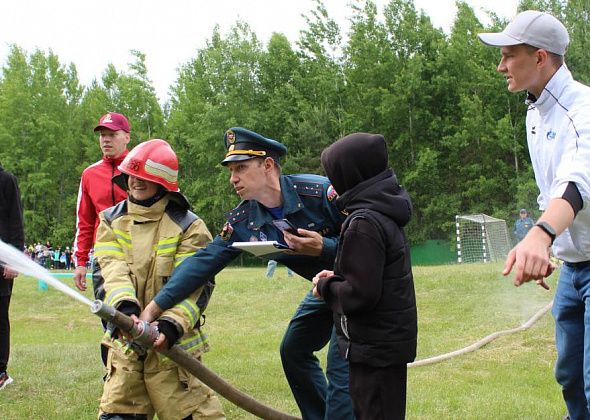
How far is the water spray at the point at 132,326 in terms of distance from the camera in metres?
3.68

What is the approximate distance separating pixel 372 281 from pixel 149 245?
163 cm

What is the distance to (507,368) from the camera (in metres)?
7.91

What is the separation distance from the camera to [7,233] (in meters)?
7.38

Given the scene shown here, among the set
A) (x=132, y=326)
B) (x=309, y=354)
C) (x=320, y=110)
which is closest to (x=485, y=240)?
(x=320, y=110)

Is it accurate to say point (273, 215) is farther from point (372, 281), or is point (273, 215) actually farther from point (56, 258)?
point (56, 258)

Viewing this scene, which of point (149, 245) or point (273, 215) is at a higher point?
point (273, 215)

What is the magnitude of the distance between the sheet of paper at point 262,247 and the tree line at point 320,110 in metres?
38.6

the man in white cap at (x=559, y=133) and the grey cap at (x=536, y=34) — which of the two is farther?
the grey cap at (x=536, y=34)

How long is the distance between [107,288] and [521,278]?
8.11 ft

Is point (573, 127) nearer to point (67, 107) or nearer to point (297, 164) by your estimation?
point (297, 164)

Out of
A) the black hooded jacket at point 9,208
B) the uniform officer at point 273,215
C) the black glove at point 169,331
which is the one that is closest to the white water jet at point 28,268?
the black glove at point 169,331

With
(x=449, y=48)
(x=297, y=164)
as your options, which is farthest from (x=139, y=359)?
(x=449, y=48)

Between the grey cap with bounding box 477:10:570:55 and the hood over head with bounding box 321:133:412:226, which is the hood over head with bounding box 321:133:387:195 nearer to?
the hood over head with bounding box 321:133:412:226

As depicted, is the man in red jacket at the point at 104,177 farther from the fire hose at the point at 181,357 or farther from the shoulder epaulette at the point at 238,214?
the fire hose at the point at 181,357
